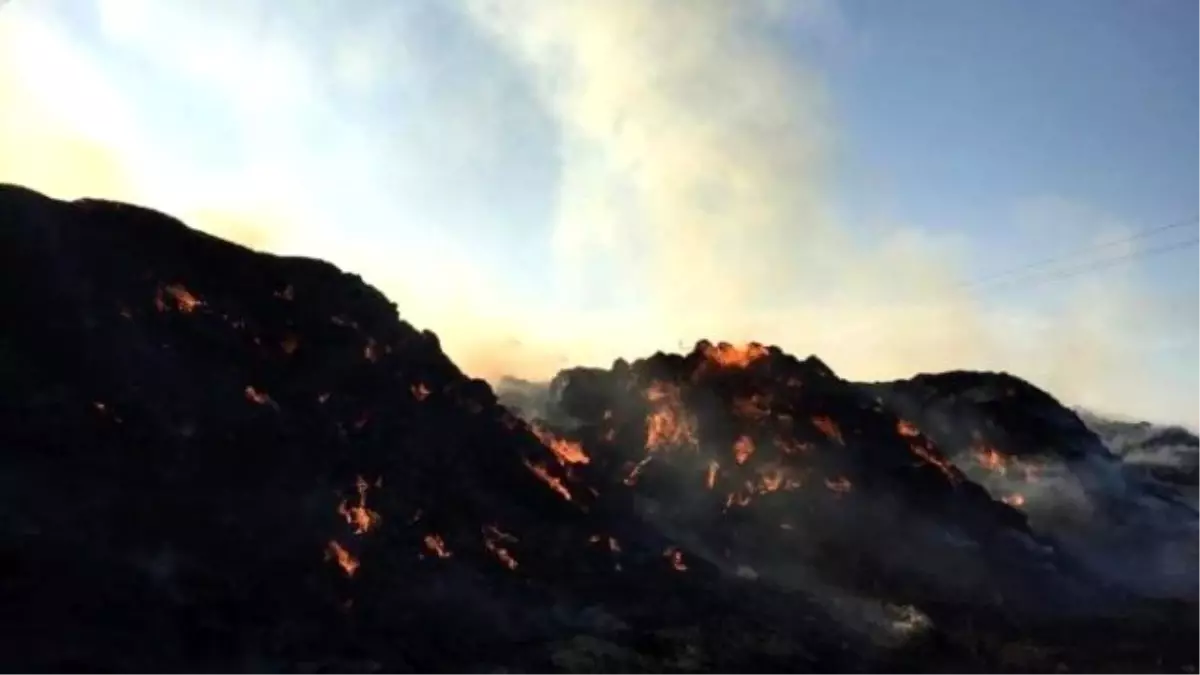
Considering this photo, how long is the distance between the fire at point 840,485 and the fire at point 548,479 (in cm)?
3396

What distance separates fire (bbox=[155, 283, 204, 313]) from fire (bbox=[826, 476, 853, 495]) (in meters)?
59.7

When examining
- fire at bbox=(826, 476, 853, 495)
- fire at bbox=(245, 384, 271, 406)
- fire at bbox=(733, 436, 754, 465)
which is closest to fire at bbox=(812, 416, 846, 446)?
fire at bbox=(826, 476, 853, 495)

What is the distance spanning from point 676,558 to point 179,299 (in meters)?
36.8

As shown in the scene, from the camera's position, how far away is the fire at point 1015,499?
425 ft

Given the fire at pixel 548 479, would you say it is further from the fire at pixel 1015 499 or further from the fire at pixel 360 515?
the fire at pixel 1015 499

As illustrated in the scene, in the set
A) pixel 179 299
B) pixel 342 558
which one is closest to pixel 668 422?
pixel 342 558

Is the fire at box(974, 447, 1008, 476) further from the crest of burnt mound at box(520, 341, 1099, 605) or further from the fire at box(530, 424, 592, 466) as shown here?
the fire at box(530, 424, 592, 466)

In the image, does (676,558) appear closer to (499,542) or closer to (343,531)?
(499,542)

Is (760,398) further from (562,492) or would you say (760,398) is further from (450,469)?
(450,469)

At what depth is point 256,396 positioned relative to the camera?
2384 inches

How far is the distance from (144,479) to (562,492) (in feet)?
98.7

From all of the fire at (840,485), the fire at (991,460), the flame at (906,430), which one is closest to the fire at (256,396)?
the fire at (840,485)

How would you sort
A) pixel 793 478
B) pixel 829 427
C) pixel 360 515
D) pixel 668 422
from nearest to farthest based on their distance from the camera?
pixel 360 515
pixel 793 478
pixel 829 427
pixel 668 422

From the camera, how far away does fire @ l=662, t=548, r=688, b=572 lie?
7300cm
